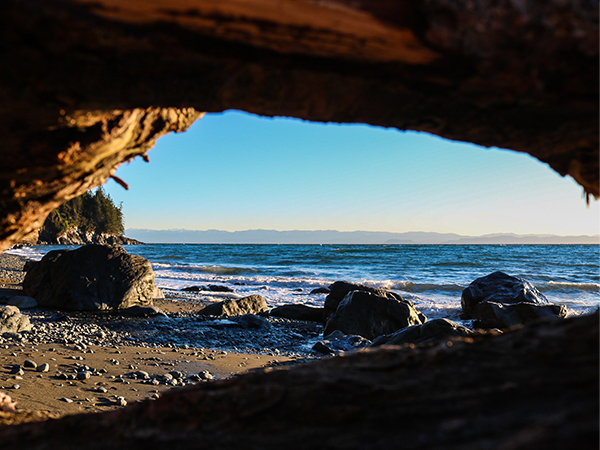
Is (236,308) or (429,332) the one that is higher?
(429,332)

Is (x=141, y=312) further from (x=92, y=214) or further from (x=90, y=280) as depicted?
(x=92, y=214)

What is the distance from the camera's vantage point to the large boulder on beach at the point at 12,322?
6.53 m

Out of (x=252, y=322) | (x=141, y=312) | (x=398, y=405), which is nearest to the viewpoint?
(x=398, y=405)

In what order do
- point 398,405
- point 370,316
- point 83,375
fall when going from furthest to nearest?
point 370,316
point 83,375
point 398,405

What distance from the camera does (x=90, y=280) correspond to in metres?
9.59

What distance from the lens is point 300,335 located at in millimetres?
8703

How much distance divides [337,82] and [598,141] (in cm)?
135

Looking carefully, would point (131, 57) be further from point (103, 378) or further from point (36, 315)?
point (36, 315)

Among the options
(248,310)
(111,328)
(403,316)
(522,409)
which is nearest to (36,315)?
(111,328)

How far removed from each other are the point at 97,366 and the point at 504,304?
937 centimetres

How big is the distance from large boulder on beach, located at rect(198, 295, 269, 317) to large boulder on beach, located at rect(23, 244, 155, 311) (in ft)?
6.37

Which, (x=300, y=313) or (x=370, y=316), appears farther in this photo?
(x=300, y=313)

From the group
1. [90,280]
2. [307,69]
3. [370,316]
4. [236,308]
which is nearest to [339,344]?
[370,316]

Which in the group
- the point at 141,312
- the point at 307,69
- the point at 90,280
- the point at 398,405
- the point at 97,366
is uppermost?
the point at 307,69
